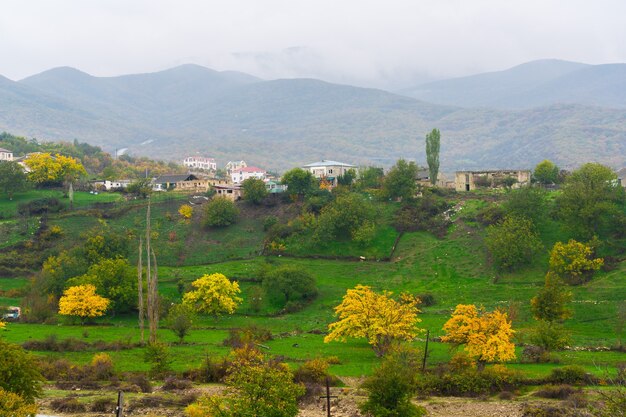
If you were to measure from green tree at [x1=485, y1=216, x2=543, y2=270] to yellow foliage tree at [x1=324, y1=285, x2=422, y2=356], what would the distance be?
778 inches

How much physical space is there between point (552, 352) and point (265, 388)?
896 inches

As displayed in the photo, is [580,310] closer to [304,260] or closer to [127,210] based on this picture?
[304,260]

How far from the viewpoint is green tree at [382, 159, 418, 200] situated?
82.9 metres

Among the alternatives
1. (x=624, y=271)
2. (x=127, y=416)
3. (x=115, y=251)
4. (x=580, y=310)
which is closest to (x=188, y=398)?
(x=127, y=416)

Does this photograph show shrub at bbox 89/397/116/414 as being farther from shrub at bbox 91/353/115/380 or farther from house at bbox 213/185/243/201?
house at bbox 213/185/243/201

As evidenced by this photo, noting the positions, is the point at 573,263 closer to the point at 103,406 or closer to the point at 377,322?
the point at 377,322

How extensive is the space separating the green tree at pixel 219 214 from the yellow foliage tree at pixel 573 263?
3543cm

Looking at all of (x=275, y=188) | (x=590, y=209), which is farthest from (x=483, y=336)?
(x=275, y=188)

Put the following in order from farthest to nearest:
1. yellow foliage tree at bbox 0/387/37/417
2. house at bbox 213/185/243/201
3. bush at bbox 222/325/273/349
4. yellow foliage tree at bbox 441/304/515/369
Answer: house at bbox 213/185/243/201 < bush at bbox 222/325/273/349 < yellow foliage tree at bbox 441/304/515/369 < yellow foliage tree at bbox 0/387/37/417

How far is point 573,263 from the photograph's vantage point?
5928cm

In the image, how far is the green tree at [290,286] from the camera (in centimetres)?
6125

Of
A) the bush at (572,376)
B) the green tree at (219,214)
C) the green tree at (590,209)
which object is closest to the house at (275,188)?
the green tree at (219,214)

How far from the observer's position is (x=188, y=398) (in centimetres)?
3741

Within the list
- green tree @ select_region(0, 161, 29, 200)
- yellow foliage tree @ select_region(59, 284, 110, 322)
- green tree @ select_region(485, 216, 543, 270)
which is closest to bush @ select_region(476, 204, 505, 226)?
green tree @ select_region(485, 216, 543, 270)
